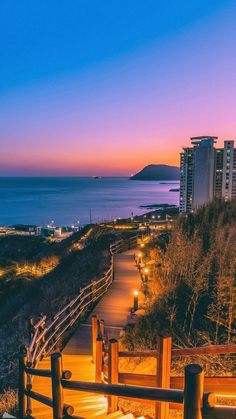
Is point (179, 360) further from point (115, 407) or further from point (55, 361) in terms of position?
point (55, 361)

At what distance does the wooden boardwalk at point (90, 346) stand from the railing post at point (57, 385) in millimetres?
1538

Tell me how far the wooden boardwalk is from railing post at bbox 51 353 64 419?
154cm

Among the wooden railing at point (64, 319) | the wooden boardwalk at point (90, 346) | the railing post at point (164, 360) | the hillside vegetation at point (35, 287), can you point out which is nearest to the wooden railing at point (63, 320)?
the wooden railing at point (64, 319)

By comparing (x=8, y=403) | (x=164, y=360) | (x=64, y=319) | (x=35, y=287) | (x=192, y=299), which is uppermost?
(x=164, y=360)

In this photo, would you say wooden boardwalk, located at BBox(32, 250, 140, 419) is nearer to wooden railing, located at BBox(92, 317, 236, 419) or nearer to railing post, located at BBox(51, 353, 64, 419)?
wooden railing, located at BBox(92, 317, 236, 419)

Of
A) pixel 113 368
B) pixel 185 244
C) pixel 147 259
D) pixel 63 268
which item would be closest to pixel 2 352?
pixel 185 244

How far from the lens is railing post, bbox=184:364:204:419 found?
1.54 metres

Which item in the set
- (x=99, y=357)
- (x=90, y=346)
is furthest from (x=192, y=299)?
(x=99, y=357)

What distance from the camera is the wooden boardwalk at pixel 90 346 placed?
14.6 feet

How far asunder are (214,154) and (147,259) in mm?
62203

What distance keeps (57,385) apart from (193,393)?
124 centimetres

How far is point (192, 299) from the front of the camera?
8.14 metres

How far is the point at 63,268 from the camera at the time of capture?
21078 millimetres

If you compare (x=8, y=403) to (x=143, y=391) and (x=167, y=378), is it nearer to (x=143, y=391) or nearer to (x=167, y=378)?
(x=167, y=378)
